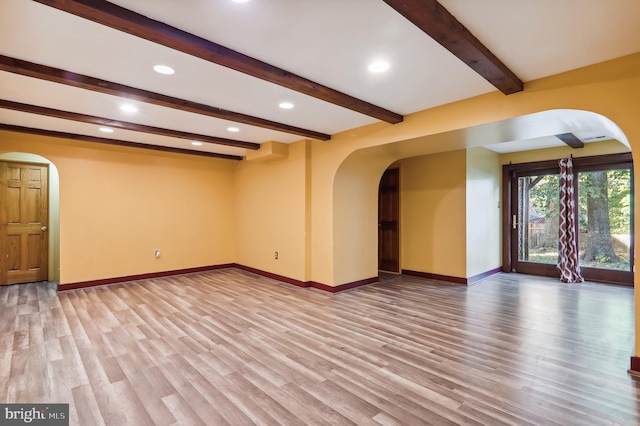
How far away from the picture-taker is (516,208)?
661 cm

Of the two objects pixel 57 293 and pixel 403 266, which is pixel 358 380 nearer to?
pixel 403 266

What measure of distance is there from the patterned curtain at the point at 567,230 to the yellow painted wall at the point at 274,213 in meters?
4.78

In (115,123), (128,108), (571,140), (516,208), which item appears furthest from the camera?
(516,208)

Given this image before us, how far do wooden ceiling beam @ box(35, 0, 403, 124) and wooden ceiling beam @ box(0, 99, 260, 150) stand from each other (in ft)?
8.19

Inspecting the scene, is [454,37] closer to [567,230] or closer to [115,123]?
[115,123]

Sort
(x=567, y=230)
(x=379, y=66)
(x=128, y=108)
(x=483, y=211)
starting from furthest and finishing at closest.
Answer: (x=483, y=211) → (x=567, y=230) → (x=128, y=108) → (x=379, y=66)

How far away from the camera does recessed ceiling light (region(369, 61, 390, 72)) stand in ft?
8.34

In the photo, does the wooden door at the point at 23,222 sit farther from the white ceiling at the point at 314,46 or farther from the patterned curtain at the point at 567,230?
the patterned curtain at the point at 567,230

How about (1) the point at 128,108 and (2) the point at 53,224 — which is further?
(2) the point at 53,224

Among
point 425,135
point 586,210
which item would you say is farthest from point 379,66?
point 586,210

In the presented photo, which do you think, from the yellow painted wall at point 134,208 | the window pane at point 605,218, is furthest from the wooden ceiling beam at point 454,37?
the yellow painted wall at point 134,208

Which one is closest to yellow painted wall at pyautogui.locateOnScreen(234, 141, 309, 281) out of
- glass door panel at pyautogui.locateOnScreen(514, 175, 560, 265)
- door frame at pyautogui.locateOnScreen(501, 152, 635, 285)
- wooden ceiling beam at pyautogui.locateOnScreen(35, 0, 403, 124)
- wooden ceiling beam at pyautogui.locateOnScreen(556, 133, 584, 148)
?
wooden ceiling beam at pyautogui.locateOnScreen(35, 0, 403, 124)

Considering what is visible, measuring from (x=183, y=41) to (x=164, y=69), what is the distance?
71 cm

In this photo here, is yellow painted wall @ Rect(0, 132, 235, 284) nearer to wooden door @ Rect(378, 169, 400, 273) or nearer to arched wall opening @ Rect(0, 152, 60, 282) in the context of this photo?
arched wall opening @ Rect(0, 152, 60, 282)
